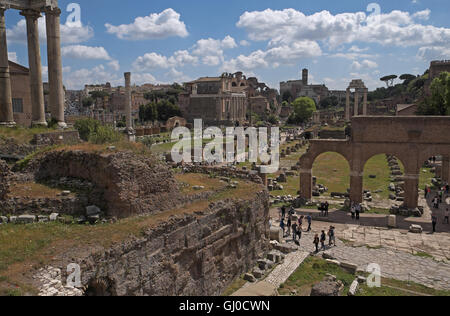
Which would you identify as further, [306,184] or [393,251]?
[306,184]

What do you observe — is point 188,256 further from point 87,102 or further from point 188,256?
point 87,102

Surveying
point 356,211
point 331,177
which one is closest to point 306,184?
point 356,211

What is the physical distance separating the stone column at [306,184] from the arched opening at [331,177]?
190cm

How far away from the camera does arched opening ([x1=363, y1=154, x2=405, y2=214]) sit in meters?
24.5

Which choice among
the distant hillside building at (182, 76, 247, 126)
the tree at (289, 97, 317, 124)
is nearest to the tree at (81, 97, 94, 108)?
the distant hillside building at (182, 76, 247, 126)

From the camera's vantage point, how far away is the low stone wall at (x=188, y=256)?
7.80 metres

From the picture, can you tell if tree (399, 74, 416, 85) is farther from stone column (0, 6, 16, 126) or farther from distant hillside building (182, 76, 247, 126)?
stone column (0, 6, 16, 126)

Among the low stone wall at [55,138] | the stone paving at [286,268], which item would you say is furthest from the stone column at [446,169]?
the low stone wall at [55,138]

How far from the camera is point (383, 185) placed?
95.3 ft

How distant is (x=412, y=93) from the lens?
3391 inches

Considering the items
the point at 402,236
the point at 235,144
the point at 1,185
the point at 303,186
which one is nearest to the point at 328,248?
the point at 402,236

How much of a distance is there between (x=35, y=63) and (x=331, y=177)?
24535mm

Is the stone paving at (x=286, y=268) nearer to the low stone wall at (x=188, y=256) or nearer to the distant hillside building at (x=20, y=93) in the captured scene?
the low stone wall at (x=188, y=256)
